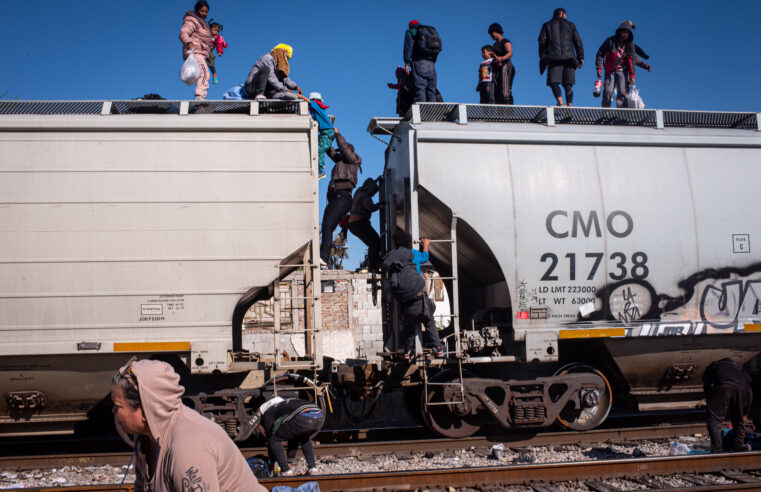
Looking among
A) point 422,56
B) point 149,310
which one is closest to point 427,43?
point 422,56

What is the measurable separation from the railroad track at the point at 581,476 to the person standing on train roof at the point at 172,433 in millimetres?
3173

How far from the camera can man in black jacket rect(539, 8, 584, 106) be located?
862 cm

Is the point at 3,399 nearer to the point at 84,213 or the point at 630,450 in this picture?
the point at 84,213

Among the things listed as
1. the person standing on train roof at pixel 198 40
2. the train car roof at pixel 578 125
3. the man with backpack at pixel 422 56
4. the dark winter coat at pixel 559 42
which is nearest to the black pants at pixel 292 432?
the train car roof at pixel 578 125

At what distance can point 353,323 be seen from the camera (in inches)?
675

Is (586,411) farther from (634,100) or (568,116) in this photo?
(634,100)

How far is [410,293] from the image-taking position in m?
6.73

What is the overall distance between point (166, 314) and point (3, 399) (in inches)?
85.0

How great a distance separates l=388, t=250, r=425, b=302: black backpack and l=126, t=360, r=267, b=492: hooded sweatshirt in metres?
4.59

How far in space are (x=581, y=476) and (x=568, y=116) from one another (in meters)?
4.77

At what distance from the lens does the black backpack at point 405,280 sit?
6.73m

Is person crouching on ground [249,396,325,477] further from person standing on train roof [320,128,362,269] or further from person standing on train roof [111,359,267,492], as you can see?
person standing on train roof [111,359,267,492]

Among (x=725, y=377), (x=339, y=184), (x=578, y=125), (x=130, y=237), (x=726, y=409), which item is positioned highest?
(x=578, y=125)

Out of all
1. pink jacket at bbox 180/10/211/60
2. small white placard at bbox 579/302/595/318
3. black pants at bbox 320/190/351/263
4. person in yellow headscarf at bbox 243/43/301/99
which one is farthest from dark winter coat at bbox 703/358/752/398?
pink jacket at bbox 180/10/211/60
